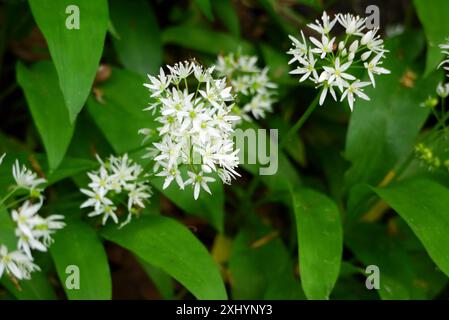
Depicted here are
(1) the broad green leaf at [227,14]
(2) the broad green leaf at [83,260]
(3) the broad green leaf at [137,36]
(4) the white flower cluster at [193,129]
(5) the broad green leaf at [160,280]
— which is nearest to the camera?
(4) the white flower cluster at [193,129]

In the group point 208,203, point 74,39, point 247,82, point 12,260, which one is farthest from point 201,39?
point 12,260

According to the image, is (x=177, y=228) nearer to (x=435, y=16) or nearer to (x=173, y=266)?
(x=173, y=266)

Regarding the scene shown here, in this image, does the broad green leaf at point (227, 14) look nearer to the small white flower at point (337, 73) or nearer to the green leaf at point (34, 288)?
the small white flower at point (337, 73)

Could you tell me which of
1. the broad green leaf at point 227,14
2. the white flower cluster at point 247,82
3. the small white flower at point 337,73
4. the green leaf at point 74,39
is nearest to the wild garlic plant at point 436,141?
the small white flower at point 337,73

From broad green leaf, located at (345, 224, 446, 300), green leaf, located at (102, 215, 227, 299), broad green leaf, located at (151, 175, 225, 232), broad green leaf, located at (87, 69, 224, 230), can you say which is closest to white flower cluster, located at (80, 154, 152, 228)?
green leaf, located at (102, 215, 227, 299)

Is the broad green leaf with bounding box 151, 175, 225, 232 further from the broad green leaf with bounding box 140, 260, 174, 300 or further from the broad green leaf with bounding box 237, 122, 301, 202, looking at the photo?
the broad green leaf with bounding box 140, 260, 174, 300

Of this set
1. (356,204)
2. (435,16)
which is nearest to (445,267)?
(356,204)
